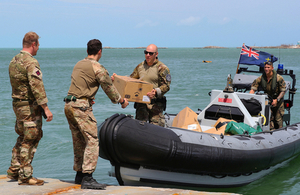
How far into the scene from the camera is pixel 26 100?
3570 mm

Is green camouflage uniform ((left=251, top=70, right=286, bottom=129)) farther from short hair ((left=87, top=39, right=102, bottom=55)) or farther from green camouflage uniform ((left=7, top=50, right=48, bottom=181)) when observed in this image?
green camouflage uniform ((left=7, top=50, right=48, bottom=181))

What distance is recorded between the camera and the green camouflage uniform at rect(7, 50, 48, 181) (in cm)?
349

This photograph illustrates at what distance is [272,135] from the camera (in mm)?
5859

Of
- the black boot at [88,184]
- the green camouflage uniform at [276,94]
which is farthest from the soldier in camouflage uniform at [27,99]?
the green camouflage uniform at [276,94]

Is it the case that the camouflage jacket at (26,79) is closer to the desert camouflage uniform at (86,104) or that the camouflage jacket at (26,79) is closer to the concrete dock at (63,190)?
the desert camouflage uniform at (86,104)

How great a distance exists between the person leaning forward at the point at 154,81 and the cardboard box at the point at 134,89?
0.36m

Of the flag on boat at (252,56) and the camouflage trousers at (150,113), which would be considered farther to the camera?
the flag on boat at (252,56)

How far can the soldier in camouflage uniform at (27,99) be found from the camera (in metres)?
3.49

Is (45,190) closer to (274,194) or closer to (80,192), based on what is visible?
(80,192)

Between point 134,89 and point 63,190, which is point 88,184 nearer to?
point 63,190

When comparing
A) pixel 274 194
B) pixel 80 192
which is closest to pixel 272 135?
pixel 274 194

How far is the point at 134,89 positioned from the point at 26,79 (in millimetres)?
1477

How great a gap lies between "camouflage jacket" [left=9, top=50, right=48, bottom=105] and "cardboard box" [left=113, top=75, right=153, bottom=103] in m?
1.25

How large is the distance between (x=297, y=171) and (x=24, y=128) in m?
5.33
